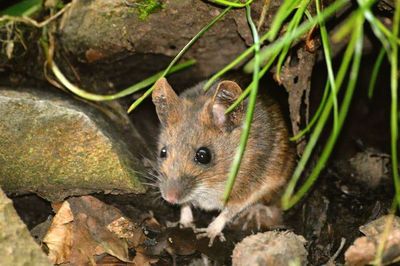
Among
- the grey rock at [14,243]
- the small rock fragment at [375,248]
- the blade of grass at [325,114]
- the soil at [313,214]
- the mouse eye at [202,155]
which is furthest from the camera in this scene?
the mouse eye at [202,155]

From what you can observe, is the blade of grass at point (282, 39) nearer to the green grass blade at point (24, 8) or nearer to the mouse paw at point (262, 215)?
the mouse paw at point (262, 215)

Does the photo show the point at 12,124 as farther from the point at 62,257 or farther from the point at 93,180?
the point at 62,257

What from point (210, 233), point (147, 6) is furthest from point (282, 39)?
point (210, 233)

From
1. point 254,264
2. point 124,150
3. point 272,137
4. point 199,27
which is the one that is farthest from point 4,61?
point 254,264

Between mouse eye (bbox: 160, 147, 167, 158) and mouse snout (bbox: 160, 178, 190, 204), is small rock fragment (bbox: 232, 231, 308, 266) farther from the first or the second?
mouse eye (bbox: 160, 147, 167, 158)

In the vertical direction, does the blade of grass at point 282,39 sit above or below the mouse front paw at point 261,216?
above

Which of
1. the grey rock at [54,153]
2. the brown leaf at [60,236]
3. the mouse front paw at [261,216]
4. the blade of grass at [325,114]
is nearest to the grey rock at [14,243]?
the brown leaf at [60,236]

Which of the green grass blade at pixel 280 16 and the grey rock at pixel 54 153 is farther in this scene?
the grey rock at pixel 54 153

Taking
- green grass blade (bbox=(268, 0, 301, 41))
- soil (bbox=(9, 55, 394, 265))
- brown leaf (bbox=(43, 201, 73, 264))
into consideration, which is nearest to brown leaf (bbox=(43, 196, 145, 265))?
brown leaf (bbox=(43, 201, 73, 264))
